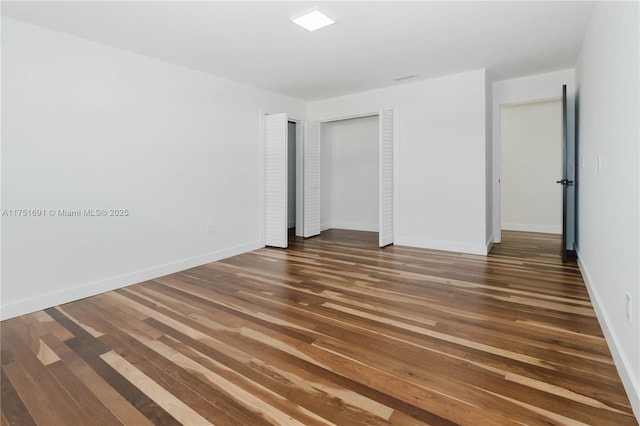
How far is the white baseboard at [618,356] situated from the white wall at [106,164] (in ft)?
12.6

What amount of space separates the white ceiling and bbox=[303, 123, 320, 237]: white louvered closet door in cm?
154

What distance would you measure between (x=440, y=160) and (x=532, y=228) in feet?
8.97

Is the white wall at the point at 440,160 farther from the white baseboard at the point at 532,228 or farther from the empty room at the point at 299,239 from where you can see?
the white baseboard at the point at 532,228

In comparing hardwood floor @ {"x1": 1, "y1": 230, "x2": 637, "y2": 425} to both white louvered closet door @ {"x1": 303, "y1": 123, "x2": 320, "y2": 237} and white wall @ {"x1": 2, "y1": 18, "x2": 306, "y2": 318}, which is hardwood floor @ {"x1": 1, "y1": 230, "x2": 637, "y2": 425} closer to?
white wall @ {"x1": 2, "y1": 18, "x2": 306, "y2": 318}

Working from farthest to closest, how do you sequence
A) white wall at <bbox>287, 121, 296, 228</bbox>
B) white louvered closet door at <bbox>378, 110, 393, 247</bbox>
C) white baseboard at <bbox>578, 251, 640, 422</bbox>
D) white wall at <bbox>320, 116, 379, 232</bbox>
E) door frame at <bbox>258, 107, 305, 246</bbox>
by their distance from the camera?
white wall at <bbox>287, 121, 296, 228</bbox>, white wall at <bbox>320, 116, 379, 232</bbox>, door frame at <bbox>258, 107, 305, 246</bbox>, white louvered closet door at <bbox>378, 110, 393, 247</bbox>, white baseboard at <bbox>578, 251, 640, 422</bbox>

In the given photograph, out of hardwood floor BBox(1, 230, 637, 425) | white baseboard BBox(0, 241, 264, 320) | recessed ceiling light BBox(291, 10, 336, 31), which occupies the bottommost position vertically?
hardwood floor BBox(1, 230, 637, 425)

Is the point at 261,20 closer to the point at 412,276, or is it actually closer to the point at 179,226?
the point at 179,226

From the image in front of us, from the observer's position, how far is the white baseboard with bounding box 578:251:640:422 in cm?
147

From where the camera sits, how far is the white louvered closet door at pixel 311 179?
5.86m

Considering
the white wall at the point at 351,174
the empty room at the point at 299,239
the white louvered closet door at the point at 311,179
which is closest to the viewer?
the empty room at the point at 299,239

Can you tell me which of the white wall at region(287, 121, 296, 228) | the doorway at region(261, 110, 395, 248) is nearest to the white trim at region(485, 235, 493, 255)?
the doorway at region(261, 110, 395, 248)

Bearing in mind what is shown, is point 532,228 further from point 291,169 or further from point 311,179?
point 291,169

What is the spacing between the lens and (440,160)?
15.7ft

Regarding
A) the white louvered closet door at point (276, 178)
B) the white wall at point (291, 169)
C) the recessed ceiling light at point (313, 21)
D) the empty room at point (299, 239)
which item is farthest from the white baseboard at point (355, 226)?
the recessed ceiling light at point (313, 21)
